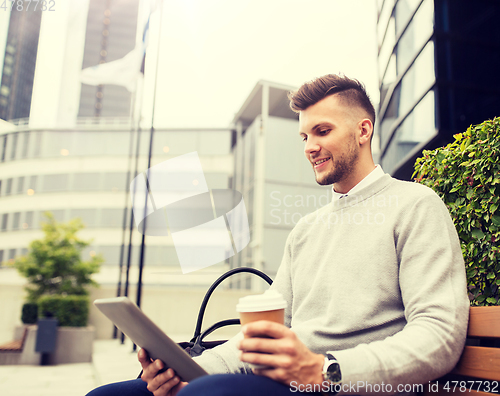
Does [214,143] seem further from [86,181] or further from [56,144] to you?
[56,144]

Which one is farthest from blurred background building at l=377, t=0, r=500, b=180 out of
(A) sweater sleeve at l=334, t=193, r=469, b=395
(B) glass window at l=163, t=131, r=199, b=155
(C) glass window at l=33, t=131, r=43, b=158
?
(C) glass window at l=33, t=131, r=43, b=158

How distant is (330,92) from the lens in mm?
1324

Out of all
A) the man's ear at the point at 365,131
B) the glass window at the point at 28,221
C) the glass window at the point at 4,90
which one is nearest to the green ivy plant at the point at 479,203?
the man's ear at the point at 365,131

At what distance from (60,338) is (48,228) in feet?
18.9

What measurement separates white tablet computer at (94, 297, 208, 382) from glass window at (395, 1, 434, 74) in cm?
768

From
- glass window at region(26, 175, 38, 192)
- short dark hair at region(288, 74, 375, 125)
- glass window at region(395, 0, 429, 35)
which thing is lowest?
short dark hair at region(288, 74, 375, 125)

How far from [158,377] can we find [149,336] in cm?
21

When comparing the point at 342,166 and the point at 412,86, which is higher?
the point at 412,86

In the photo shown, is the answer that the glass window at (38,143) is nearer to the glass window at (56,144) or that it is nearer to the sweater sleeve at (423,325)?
the glass window at (56,144)

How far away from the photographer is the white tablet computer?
86 cm

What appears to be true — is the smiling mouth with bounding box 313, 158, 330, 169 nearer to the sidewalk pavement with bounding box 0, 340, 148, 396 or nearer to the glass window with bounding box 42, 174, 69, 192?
the sidewalk pavement with bounding box 0, 340, 148, 396

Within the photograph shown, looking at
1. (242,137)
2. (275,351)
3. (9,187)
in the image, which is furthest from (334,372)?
(9,187)

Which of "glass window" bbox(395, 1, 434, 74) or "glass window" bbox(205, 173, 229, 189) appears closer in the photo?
"glass window" bbox(395, 1, 434, 74)

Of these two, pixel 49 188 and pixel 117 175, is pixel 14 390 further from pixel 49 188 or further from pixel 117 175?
pixel 49 188
